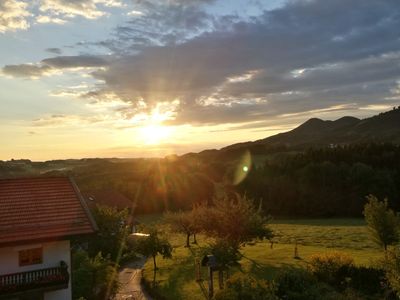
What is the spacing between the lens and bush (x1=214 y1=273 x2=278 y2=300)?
19400mm

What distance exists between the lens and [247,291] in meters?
19.8

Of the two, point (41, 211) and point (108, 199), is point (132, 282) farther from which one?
point (108, 199)

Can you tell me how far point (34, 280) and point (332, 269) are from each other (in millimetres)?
20093

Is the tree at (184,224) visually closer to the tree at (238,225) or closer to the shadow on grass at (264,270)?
the tree at (238,225)

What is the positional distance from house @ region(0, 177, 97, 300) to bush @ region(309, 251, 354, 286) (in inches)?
645

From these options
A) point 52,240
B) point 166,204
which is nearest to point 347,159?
point 166,204

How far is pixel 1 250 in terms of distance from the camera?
23.4 metres

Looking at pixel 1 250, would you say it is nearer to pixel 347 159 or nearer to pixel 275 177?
pixel 275 177

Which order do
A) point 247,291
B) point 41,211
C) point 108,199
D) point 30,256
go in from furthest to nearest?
point 108,199, point 41,211, point 30,256, point 247,291

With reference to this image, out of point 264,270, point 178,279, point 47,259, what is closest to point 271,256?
point 264,270

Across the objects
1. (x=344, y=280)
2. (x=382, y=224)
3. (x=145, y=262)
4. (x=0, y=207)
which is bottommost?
(x=145, y=262)

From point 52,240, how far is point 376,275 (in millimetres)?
21658

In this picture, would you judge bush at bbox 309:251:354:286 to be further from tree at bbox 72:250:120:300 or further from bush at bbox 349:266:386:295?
tree at bbox 72:250:120:300

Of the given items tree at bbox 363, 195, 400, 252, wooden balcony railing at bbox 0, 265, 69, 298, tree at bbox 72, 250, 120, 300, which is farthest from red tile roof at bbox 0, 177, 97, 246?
tree at bbox 363, 195, 400, 252
